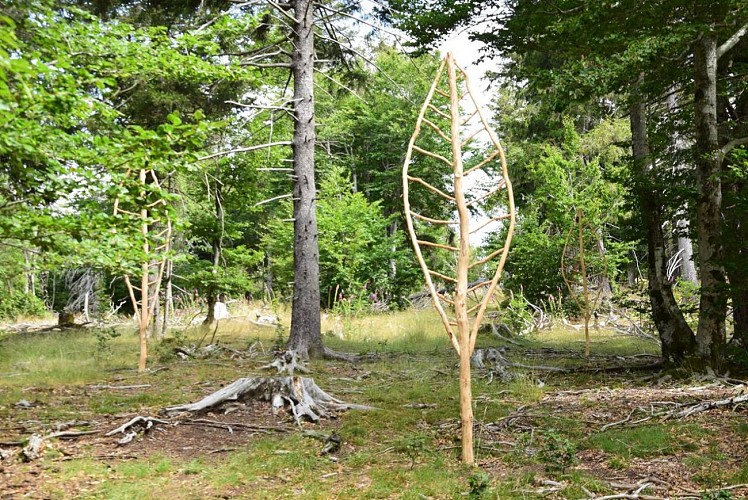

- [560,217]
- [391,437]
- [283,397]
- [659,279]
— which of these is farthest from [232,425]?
[560,217]

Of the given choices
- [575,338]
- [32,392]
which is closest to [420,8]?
[32,392]

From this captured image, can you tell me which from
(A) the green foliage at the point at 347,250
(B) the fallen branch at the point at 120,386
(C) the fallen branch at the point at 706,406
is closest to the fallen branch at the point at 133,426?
(B) the fallen branch at the point at 120,386

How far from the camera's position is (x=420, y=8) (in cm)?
780

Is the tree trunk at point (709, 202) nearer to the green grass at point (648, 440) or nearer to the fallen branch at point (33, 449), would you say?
the green grass at point (648, 440)

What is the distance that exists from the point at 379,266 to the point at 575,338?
29.0 ft

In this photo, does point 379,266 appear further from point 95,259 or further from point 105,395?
point 95,259

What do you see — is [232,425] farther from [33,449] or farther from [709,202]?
[709,202]

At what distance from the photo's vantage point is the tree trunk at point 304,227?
873 cm

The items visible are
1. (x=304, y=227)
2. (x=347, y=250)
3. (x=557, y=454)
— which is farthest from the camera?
(x=347, y=250)

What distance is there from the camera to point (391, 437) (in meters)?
4.46

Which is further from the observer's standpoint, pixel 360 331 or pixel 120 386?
pixel 360 331

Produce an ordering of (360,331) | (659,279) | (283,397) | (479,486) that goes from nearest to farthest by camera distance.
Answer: (479,486)
(283,397)
(659,279)
(360,331)

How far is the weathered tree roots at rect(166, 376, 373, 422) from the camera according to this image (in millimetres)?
5121

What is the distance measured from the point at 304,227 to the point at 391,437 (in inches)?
194
